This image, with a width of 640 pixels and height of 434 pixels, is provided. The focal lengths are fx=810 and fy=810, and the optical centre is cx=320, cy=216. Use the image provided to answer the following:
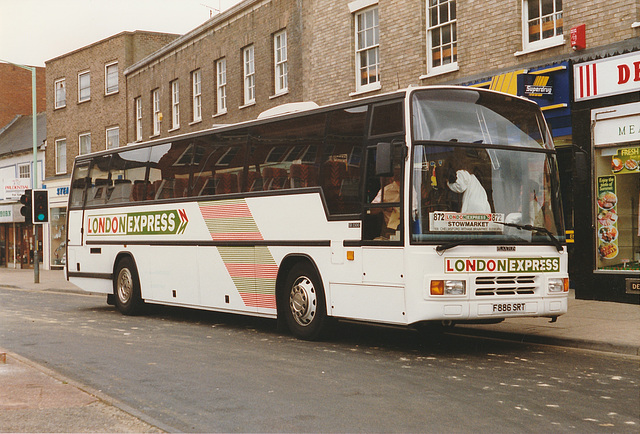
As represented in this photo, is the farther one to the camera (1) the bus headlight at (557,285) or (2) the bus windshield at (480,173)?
(1) the bus headlight at (557,285)

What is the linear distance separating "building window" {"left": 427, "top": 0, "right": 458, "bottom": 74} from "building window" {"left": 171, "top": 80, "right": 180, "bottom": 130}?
47.6ft

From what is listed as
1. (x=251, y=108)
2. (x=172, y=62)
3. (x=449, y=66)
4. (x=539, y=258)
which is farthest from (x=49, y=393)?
(x=172, y=62)

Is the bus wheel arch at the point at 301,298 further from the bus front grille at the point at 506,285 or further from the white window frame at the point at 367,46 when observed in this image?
the white window frame at the point at 367,46

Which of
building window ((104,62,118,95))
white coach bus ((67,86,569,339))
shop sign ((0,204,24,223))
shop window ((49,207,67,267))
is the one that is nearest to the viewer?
white coach bus ((67,86,569,339))

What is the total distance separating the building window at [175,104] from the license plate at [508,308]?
23.0 metres

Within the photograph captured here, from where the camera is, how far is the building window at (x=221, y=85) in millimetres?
27500

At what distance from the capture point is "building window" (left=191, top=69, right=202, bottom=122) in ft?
95.9

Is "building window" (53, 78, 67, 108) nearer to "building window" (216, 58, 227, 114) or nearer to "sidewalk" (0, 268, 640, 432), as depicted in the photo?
"building window" (216, 58, 227, 114)

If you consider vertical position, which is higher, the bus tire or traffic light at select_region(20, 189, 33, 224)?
traffic light at select_region(20, 189, 33, 224)

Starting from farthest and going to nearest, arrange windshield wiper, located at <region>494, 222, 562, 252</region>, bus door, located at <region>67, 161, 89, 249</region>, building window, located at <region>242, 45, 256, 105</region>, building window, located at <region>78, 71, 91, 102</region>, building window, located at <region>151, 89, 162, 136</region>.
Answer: building window, located at <region>78, 71, 91, 102</region> → building window, located at <region>151, 89, 162, 136</region> → building window, located at <region>242, 45, 256, 105</region> → bus door, located at <region>67, 161, 89, 249</region> → windshield wiper, located at <region>494, 222, 562, 252</region>

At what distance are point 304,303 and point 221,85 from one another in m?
17.9

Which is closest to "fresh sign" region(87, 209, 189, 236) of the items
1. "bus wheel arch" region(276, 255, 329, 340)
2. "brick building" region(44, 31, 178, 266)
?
"bus wheel arch" region(276, 255, 329, 340)

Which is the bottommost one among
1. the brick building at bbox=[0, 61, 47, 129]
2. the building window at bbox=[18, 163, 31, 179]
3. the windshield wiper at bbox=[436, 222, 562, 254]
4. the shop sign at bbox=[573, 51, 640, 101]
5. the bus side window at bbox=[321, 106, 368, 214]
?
the windshield wiper at bbox=[436, 222, 562, 254]

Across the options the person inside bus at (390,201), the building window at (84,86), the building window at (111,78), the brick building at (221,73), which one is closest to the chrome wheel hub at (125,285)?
the person inside bus at (390,201)
